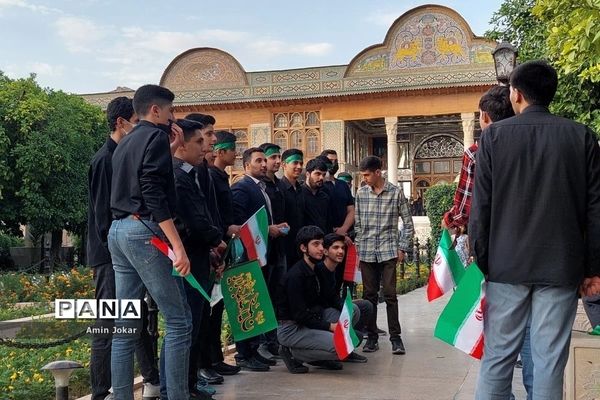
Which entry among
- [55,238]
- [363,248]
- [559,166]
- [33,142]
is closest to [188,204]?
[559,166]

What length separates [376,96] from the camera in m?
24.9

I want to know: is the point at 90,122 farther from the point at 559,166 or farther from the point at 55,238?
the point at 559,166

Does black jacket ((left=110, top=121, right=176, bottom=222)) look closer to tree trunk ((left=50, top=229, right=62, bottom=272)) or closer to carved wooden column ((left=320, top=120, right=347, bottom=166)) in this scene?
tree trunk ((left=50, top=229, right=62, bottom=272))

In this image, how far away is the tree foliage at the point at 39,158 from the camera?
20.1 meters

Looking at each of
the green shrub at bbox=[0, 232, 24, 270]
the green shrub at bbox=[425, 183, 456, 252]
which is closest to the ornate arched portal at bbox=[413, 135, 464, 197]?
the green shrub at bbox=[425, 183, 456, 252]

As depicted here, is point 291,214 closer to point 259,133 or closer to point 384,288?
point 384,288

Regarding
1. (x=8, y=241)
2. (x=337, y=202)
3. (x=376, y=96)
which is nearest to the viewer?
(x=337, y=202)

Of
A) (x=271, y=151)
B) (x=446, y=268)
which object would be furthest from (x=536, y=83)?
(x=271, y=151)

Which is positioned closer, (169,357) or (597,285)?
(597,285)

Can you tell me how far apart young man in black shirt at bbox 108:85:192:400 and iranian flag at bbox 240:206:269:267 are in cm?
128

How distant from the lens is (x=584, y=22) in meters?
5.71

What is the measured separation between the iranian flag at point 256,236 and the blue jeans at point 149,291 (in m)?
1.29

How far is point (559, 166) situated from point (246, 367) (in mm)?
3241

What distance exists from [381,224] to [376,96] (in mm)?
19227
